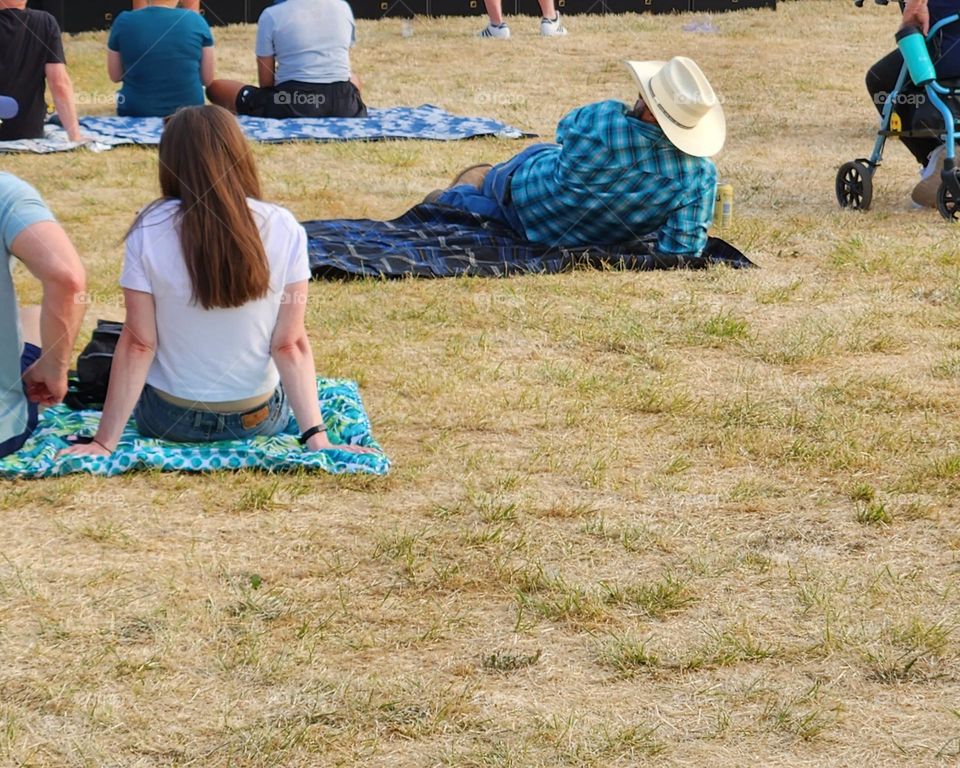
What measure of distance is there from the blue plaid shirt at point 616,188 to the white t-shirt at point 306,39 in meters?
4.21

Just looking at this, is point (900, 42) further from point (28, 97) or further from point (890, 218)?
point (28, 97)

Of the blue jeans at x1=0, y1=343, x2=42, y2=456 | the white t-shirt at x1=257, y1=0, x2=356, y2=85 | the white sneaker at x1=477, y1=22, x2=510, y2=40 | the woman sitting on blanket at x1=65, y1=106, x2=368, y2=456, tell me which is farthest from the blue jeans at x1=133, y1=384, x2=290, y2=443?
the white sneaker at x1=477, y1=22, x2=510, y2=40

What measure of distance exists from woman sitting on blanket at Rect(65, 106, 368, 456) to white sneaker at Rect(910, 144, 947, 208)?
517 centimetres

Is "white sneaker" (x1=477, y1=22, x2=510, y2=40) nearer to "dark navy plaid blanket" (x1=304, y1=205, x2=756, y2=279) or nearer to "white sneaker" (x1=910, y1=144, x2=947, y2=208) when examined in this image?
"white sneaker" (x1=910, y1=144, x2=947, y2=208)

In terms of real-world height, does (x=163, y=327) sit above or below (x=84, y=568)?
above

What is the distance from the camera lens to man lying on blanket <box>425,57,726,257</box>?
22.6 ft

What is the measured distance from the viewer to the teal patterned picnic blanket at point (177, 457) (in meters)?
4.33

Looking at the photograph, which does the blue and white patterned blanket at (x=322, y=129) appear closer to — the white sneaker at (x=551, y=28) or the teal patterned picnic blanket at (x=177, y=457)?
the white sneaker at (x=551, y=28)

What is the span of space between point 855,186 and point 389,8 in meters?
9.63

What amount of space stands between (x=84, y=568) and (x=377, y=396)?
1696 millimetres

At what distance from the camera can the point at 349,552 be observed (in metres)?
3.93

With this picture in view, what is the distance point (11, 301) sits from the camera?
4.23 m

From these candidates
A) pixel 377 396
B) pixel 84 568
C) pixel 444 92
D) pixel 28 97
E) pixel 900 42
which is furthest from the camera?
pixel 444 92

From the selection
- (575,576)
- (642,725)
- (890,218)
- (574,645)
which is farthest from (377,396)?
(890,218)
